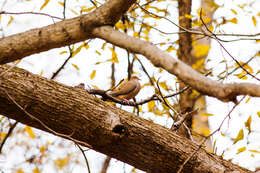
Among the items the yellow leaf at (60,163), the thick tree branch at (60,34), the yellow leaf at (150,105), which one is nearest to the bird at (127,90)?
the yellow leaf at (150,105)

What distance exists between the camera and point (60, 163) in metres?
7.20

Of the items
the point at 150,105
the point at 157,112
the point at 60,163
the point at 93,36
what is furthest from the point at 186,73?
the point at 60,163

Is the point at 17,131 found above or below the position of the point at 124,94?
below

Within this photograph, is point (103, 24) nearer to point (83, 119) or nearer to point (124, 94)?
point (83, 119)

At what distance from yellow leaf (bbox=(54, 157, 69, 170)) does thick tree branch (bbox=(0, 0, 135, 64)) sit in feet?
17.2

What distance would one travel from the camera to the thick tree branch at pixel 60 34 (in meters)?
2.16

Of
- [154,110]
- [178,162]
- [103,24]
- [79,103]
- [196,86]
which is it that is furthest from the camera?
[154,110]

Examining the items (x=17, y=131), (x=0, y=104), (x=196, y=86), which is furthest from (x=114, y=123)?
(x=17, y=131)

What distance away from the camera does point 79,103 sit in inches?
107

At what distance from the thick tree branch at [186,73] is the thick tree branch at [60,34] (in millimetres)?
225

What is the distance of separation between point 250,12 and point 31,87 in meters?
3.71

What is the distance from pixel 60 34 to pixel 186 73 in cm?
104

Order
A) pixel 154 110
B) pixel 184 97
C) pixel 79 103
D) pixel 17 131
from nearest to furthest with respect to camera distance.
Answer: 1. pixel 79 103
2. pixel 154 110
3. pixel 184 97
4. pixel 17 131

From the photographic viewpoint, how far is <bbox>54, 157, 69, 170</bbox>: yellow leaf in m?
7.18
